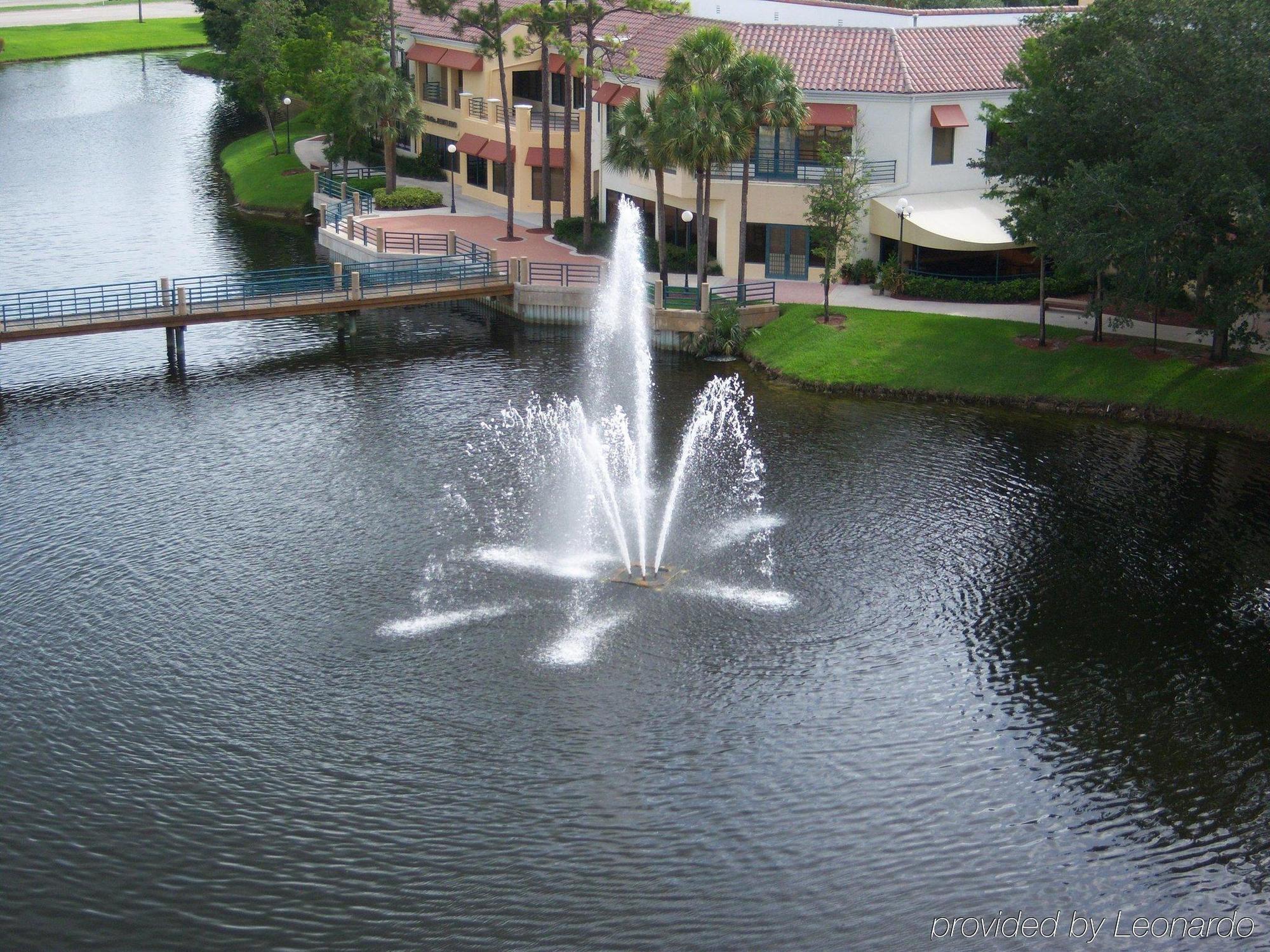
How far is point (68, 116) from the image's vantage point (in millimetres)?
116000

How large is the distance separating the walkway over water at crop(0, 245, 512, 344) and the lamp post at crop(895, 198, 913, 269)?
17.1 metres

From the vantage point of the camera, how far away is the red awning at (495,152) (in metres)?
79.9

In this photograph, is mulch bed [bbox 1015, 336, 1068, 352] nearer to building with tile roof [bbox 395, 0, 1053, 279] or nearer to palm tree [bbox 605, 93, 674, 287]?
building with tile roof [bbox 395, 0, 1053, 279]

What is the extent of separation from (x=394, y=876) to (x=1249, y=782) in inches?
692

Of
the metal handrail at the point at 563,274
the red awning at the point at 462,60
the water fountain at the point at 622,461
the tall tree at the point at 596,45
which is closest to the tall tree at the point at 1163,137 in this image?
the water fountain at the point at 622,461

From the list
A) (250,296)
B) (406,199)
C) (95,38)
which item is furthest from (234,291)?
(95,38)

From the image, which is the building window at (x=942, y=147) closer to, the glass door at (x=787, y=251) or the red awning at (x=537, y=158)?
the glass door at (x=787, y=251)

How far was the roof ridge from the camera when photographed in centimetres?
6512

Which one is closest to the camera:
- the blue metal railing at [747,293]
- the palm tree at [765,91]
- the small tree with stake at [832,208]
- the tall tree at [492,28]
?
the palm tree at [765,91]

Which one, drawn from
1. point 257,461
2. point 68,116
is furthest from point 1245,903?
point 68,116

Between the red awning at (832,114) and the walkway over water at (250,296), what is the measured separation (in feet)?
49.3

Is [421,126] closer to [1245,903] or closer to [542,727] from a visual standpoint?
[542,727]

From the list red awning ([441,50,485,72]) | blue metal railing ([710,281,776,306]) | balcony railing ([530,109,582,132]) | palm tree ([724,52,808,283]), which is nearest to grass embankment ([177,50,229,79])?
red awning ([441,50,485,72])

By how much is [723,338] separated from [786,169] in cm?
993
